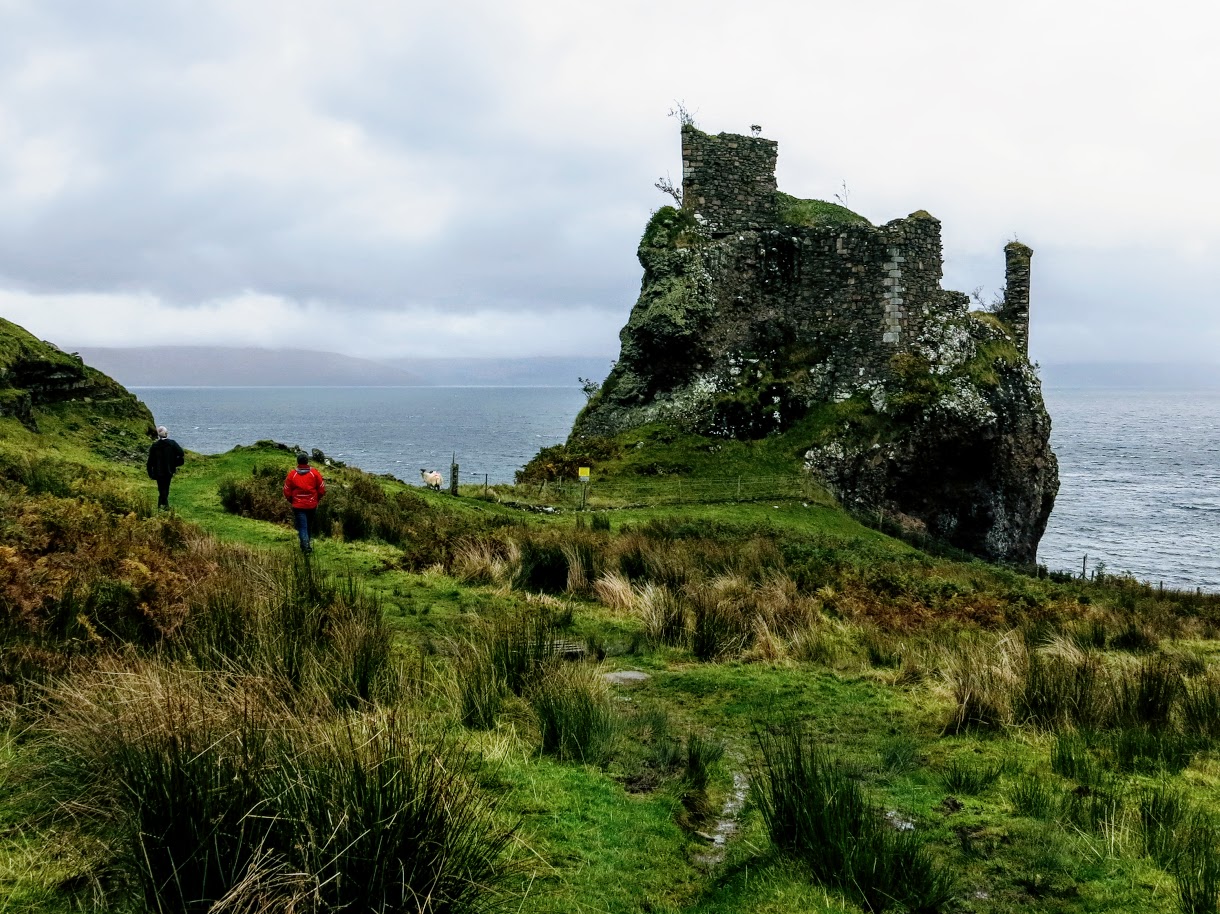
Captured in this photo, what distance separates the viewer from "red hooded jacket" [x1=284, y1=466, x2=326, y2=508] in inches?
562

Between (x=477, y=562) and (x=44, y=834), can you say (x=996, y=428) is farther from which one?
(x=44, y=834)

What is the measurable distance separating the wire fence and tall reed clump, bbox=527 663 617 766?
19354 mm

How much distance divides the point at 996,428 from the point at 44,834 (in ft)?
104

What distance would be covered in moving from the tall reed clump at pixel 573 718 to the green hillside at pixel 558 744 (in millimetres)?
29

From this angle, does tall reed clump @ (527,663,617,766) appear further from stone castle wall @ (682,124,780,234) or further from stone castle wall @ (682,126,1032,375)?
stone castle wall @ (682,124,780,234)

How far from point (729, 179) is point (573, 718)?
29.6m

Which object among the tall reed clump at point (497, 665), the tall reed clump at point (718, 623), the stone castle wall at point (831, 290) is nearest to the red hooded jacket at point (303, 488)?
the tall reed clump at point (718, 623)

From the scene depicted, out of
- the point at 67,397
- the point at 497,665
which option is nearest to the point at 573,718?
the point at 497,665

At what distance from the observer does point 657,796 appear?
19.9ft

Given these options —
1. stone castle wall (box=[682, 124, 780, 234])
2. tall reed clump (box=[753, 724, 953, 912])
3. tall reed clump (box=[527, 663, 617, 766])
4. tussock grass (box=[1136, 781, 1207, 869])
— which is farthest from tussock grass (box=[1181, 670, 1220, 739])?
stone castle wall (box=[682, 124, 780, 234])

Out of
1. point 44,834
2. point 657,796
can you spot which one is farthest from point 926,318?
point 44,834

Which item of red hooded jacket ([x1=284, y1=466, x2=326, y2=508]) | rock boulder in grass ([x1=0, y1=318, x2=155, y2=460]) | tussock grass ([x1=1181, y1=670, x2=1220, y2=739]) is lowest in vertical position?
tussock grass ([x1=1181, y1=670, x2=1220, y2=739])

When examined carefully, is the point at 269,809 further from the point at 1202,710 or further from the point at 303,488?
the point at 303,488

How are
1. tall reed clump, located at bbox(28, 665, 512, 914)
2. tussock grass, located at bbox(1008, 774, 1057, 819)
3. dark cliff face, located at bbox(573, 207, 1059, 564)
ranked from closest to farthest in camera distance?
1. tall reed clump, located at bbox(28, 665, 512, 914)
2. tussock grass, located at bbox(1008, 774, 1057, 819)
3. dark cliff face, located at bbox(573, 207, 1059, 564)
